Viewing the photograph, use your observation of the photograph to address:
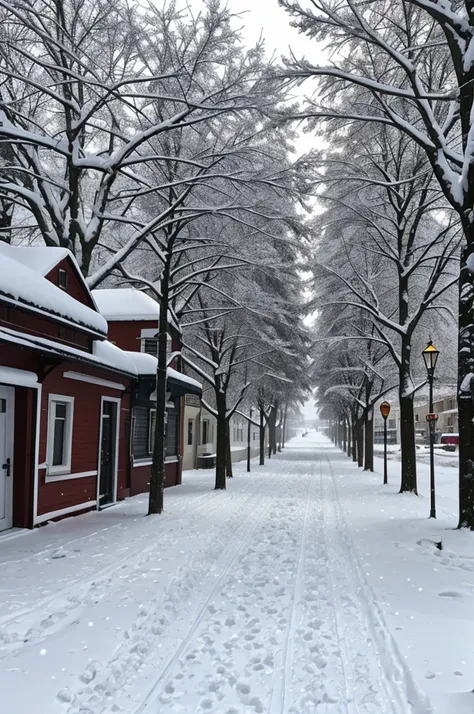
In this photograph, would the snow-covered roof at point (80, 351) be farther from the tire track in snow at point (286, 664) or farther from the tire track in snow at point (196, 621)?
the tire track in snow at point (286, 664)

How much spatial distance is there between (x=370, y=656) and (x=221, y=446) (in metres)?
15.9

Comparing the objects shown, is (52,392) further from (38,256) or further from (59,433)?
(38,256)

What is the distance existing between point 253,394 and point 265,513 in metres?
14.8

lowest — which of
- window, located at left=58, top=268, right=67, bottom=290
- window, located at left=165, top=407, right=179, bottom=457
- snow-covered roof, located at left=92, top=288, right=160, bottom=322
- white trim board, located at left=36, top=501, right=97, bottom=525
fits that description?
white trim board, located at left=36, top=501, right=97, bottom=525

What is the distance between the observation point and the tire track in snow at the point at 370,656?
421 centimetres

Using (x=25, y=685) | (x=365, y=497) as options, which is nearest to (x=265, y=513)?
(x=365, y=497)

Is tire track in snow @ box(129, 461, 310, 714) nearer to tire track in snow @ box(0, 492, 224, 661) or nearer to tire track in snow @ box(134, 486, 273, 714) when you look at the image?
tire track in snow @ box(134, 486, 273, 714)

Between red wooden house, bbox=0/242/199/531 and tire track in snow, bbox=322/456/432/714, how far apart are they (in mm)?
5724

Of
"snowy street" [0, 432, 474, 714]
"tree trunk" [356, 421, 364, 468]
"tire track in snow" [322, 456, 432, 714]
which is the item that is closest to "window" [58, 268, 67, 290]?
"snowy street" [0, 432, 474, 714]

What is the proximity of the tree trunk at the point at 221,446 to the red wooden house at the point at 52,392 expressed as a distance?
15.9 ft

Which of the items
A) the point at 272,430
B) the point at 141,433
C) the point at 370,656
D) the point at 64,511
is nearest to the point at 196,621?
the point at 370,656

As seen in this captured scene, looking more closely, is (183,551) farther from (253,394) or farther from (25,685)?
(253,394)

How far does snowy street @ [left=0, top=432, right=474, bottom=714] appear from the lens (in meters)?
4.33

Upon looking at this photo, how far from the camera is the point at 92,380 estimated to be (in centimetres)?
1379
